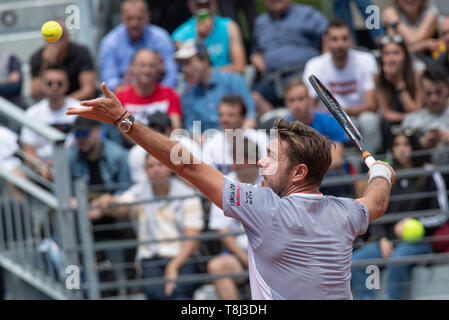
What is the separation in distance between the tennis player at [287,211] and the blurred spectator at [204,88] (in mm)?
4180

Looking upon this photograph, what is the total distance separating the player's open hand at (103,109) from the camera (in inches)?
132

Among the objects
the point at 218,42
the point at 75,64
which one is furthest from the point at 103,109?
the point at 218,42

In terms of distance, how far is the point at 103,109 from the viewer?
3391 millimetres

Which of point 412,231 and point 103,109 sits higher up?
point 103,109

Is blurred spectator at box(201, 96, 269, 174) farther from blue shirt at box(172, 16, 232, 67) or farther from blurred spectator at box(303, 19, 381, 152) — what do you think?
blue shirt at box(172, 16, 232, 67)

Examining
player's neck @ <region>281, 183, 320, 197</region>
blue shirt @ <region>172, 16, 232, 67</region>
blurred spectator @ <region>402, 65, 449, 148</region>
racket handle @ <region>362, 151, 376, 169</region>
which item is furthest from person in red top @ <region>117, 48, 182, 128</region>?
player's neck @ <region>281, 183, 320, 197</region>

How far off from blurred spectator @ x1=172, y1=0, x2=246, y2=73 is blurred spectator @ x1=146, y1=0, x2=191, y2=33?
47.4 inches

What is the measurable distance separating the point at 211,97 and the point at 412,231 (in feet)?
8.81

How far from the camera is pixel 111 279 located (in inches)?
271

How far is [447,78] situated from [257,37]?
253 centimetres

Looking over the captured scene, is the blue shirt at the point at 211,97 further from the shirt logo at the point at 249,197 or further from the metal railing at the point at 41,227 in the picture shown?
the shirt logo at the point at 249,197

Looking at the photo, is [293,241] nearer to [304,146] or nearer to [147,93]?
[304,146]

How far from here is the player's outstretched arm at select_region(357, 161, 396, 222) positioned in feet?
12.6
